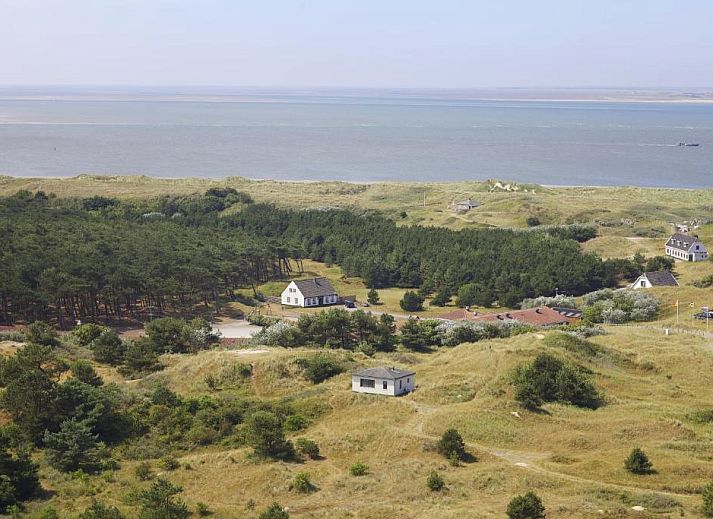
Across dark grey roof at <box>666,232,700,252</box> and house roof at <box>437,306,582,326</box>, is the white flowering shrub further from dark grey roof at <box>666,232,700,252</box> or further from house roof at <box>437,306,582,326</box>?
dark grey roof at <box>666,232,700,252</box>

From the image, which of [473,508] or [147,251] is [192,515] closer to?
[473,508]

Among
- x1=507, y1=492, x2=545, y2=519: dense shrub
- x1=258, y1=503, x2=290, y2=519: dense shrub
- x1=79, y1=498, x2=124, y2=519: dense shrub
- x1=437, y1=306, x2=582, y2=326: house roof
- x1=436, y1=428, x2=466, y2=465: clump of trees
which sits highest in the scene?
x1=507, y1=492, x2=545, y2=519: dense shrub

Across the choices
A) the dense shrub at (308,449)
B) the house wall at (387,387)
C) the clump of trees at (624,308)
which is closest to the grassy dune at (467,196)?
the clump of trees at (624,308)

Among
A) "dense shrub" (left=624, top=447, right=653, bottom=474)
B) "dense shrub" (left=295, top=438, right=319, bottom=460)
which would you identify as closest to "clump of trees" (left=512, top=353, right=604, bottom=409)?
"dense shrub" (left=624, top=447, right=653, bottom=474)

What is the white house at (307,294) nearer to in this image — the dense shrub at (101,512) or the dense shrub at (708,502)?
the dense shrub at (101,512)

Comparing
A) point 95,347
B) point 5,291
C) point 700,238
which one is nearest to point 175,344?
point 95,347

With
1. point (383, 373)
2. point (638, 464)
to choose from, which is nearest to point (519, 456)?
point (638, 464)

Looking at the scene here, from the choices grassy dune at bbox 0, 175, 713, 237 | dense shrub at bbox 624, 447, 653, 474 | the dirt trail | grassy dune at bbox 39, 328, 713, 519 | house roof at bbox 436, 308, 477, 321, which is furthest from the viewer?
grassy dune at bbox 0, 175, 713, 237

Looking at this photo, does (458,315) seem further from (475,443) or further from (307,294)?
(475,443)
